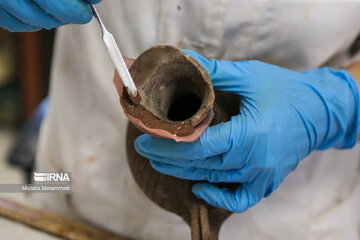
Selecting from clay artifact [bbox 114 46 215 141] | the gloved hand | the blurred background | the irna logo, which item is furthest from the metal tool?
the blurred background

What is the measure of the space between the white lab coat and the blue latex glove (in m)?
0.16

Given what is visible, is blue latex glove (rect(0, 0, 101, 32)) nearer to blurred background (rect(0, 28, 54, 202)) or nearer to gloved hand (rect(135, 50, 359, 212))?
gloved hand (rect(135, 50, 359, 212))

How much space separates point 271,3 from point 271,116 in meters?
0.24

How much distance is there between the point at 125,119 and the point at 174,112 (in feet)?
0.62

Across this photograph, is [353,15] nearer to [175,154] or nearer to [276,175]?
[276,175]

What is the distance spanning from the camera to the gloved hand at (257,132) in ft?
2.22

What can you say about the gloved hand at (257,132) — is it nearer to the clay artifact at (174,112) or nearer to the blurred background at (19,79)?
the clay artifact at (174,112)

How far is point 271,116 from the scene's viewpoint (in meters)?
0.71

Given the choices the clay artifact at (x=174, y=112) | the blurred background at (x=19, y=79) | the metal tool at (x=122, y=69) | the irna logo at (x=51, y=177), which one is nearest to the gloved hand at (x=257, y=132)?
the clay artifact at (x=174, y=112)

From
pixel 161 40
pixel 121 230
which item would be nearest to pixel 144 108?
pixel 161 40

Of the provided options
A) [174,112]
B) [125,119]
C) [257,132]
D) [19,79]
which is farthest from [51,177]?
[19,79]

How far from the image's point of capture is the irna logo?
99 centimetres

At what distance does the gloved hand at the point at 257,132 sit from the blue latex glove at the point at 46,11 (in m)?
0.22

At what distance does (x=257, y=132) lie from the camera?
688 millimetres
